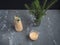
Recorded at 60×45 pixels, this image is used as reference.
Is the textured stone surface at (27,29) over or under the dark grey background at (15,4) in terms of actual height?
under

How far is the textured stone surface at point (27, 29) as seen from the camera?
1.48m

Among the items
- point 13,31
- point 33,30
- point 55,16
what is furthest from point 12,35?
point 55,16

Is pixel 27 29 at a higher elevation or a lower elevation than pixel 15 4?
lower

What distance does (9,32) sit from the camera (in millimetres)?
1542

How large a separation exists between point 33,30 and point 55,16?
0.99 ft

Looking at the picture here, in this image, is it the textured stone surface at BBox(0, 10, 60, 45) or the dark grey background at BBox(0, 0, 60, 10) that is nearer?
the textured stone surface at BBox(0, 10, 60, 45)

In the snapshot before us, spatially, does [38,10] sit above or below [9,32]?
above

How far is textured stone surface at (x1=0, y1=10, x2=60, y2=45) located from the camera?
1.48 meters

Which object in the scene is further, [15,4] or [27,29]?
[15,4]

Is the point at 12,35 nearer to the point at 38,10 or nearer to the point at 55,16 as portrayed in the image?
the point at 38,10

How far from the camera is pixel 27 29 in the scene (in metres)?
1.57

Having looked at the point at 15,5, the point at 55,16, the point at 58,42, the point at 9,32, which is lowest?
the point at 58,42

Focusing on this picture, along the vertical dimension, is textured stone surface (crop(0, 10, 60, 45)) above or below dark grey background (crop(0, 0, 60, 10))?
below

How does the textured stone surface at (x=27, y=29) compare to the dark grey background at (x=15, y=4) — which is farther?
the dark grey background at (x=15, y=4)
